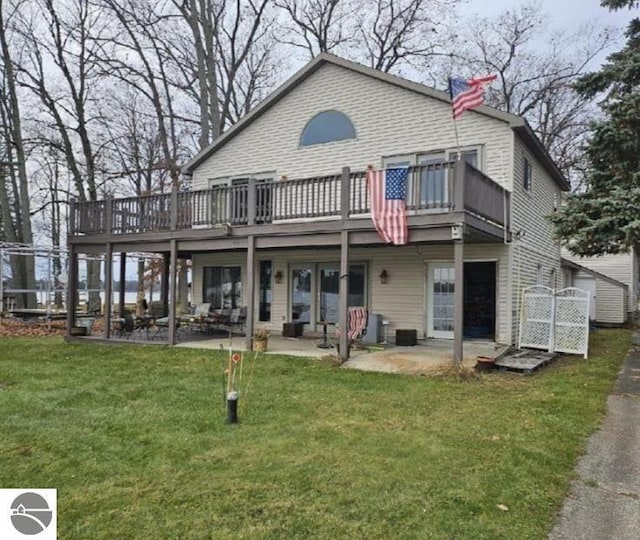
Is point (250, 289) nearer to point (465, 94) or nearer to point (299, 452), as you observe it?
point (465, 94)

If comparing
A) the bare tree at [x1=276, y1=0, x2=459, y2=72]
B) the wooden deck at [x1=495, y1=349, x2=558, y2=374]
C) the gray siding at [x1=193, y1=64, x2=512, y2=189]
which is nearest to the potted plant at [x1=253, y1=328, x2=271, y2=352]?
the wooden deck at [x1=495, y1=349, x2=558, y2=374]

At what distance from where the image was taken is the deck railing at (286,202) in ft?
29.7

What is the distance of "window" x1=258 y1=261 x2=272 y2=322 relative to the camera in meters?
14.4

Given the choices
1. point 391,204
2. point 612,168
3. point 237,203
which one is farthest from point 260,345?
point 612,168

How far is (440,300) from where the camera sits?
11969 millimetres

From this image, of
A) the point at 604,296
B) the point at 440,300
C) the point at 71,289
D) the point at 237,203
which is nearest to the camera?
the point at 237,203

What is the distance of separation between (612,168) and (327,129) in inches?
266

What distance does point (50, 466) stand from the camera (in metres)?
4.23

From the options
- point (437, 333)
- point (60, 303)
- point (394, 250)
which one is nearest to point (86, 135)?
point (60, 303)

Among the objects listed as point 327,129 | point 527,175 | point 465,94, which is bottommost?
point 527,175

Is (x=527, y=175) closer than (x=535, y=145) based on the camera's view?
No

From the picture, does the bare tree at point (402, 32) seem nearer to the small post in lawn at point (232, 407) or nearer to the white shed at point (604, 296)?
the white shed at point (604, 296)

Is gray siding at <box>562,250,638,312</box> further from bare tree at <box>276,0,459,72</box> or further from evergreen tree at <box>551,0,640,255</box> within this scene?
evergreen tree at <box>551,0,640,255</box>

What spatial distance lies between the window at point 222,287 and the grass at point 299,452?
22.3 ft
